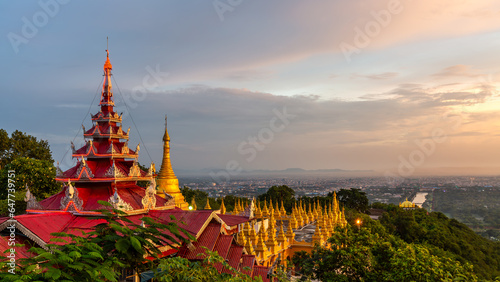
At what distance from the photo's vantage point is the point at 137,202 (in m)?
18.0

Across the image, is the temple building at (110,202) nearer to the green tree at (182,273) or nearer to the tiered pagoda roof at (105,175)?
the tiered pagoda roof at (105,175)

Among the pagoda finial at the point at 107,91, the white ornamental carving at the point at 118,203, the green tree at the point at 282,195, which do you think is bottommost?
the green tree at the point at 282,195

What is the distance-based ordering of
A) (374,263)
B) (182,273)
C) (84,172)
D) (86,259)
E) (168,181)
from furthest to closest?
(168,181)
(374,263)
(84,172)
(182,273)
(86,259)

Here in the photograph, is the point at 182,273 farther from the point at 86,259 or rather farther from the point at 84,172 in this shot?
the point at 84,172

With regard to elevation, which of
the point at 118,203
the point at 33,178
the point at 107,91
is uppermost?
the point at 107,91

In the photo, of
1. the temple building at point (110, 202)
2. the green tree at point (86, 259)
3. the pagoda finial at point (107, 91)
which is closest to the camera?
the green tree at point (86, 259)

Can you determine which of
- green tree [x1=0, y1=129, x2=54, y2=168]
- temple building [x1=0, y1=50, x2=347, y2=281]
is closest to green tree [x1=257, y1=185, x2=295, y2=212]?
green tree [x1=0, y1=129, x2=54, y2=168]

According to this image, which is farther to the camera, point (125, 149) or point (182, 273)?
point (125, 149)

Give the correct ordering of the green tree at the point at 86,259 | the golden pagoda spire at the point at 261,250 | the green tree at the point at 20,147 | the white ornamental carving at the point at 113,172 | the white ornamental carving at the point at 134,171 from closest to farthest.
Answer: the green tree at the point at 86,259, the white ornamental carving at the point at 113,172, the white ornamental carving at the point at 134,171, the golden pagoda spire at the point at 261,250, the green tree at the point at 20,147

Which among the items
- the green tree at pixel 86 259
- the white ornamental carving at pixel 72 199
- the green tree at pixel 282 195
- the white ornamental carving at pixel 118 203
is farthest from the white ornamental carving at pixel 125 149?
the green tree at pixel 282 195

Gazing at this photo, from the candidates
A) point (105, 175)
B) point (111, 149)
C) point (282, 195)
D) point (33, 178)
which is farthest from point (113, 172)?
point (282, 195)

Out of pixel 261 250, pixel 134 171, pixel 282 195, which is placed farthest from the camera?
pixel 282 195

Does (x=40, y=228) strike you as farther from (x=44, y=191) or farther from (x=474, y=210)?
(x=474, y=210)

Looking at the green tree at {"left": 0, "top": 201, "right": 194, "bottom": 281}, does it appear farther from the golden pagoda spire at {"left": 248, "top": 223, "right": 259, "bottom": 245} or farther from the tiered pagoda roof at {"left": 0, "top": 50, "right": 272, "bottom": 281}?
the golden pagoda spire at {"left": 248, "top": 223, "right": 259, "bottom": 245}
